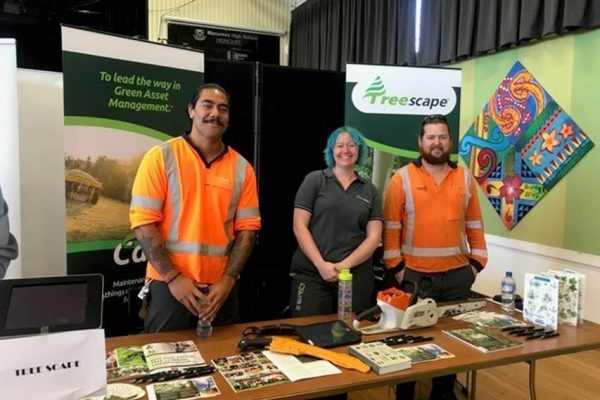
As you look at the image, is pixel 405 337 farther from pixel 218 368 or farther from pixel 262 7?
pixel 262 7

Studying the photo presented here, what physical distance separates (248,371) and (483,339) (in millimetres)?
830

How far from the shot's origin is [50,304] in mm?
1188

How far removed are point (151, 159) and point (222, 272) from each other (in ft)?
1.70

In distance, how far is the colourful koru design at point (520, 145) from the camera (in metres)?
3.47

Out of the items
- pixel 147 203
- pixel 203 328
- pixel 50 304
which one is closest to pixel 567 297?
pixel 203 328

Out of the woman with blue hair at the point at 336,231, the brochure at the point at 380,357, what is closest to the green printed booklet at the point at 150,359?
the brochure at the point at 380,357

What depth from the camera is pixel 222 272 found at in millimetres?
1965

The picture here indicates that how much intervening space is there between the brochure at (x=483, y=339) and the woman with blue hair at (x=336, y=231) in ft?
1.87

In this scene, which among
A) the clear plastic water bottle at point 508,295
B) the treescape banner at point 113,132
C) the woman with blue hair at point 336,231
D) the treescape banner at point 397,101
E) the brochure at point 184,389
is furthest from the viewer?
the treescape banner at point 397,101

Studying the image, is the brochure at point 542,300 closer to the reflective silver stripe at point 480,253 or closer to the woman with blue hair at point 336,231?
the reflective silver stripe at point 480,253

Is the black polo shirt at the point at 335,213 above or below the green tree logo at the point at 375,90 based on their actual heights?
below

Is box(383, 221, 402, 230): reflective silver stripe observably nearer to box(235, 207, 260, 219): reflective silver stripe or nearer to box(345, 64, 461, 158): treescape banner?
box(235, 207, 260, 219): reflective silver stripe

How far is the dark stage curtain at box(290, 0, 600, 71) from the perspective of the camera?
11.2ft

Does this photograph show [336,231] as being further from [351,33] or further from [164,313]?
[351,33]
